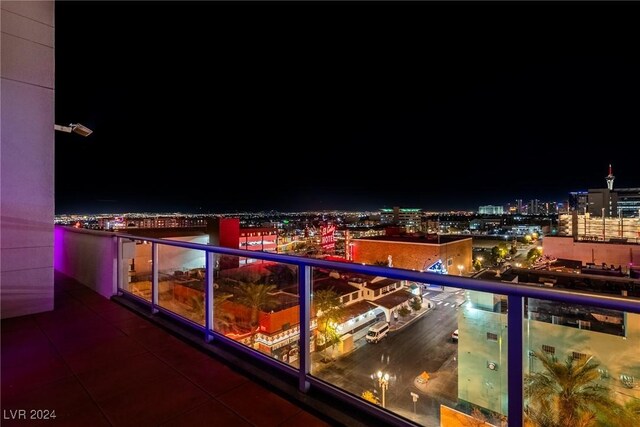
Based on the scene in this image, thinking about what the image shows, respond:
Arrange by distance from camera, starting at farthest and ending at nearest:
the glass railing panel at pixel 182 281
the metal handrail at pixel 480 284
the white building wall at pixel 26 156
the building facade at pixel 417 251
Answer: the building facade at pixel 417 251 → the white building wall at pixel 26 156 → the glass railing panel at pixel 182 281 → the metal handrail at pixel 480 284

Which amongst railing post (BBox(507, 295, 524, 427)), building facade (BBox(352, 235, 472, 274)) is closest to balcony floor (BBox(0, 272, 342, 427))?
railing post (BBox(507, 295, 524, 427))

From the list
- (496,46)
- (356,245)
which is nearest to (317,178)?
(356,245)

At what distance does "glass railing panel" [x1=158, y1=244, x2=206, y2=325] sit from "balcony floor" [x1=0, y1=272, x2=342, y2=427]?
0.28 metres

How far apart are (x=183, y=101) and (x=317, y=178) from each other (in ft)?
234

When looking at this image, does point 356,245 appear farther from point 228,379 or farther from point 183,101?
point 228,379

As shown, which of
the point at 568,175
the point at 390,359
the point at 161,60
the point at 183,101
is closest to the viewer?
the point at 390,359

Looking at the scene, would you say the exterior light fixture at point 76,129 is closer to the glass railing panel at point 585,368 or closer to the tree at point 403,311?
the tree at point 403,311

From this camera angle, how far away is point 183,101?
1708 centimetres

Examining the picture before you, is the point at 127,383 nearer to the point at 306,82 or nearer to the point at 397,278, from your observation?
the point at 397,278

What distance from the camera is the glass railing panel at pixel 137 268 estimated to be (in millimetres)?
3969

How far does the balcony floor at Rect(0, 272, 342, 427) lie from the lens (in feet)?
6.03

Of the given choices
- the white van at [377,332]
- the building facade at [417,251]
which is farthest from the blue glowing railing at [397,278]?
the building facade at [417,251]

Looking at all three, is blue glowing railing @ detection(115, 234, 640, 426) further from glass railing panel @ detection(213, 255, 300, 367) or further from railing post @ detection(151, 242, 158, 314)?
railing post @ detection(151, 242, 158, 314)

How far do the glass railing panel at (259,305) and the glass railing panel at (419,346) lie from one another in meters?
0.22
